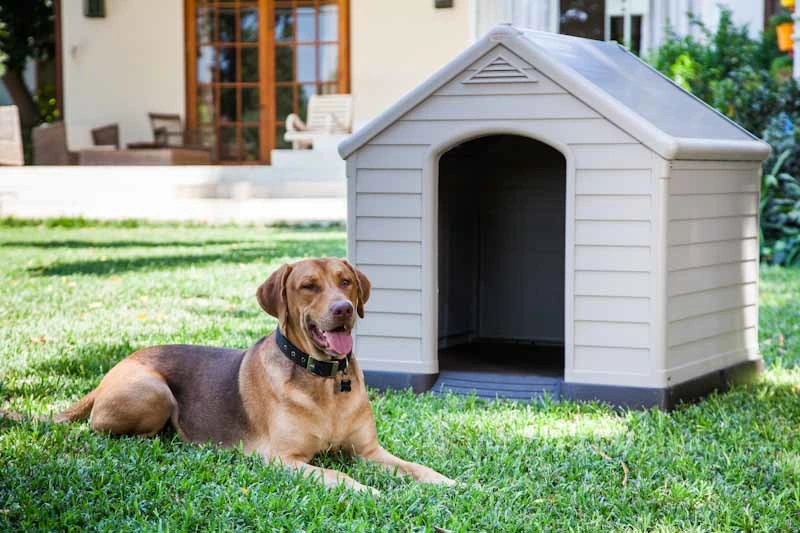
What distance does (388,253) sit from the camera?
6246 mm

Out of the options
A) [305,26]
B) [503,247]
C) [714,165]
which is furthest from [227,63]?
[714,165]

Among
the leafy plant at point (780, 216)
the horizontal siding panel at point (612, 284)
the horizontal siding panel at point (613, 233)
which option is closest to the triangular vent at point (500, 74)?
the horizontal siding panel at point (613, 233)

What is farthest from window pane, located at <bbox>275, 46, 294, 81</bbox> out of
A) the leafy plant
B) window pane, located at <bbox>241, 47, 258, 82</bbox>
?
the leafy plant

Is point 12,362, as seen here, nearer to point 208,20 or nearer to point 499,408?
point 499,408

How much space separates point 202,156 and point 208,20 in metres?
2.79

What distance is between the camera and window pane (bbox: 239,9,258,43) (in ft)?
67.9

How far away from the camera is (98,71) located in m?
20.9

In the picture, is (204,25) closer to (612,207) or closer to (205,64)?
(205,64)

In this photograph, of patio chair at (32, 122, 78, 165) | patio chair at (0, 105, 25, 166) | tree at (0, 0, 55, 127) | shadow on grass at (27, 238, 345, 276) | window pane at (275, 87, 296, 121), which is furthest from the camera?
tree at (0, 0, 55, 127)

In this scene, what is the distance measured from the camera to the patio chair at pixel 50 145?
61.9 feet

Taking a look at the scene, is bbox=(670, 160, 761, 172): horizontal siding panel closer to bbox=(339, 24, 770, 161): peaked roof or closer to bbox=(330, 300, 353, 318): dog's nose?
bbox=(339, 24, 770, 161): peaked roof

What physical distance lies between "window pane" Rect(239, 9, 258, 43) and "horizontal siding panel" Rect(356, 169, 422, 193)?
49.3 ft

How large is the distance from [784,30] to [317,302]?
1085cm

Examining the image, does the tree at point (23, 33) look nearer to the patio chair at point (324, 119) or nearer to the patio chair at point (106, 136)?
the patio chair at point (106, 136)
